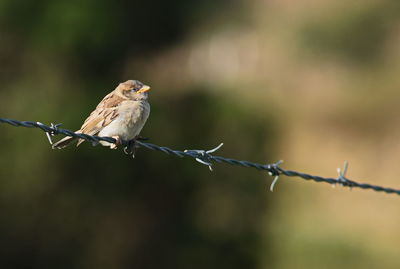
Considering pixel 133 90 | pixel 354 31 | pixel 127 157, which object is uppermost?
pixel 354 31

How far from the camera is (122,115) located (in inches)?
257

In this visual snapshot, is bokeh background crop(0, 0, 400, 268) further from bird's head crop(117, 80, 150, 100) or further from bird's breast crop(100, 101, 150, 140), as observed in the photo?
Answer: bird's breast crop(100, 101, 150, 140)

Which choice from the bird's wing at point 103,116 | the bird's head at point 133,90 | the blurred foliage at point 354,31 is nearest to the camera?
the bird's wing at point 103,116

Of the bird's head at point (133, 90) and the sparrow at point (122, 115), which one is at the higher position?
the bird's head at point (133, 90)

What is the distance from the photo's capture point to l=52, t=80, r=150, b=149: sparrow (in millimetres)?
6418

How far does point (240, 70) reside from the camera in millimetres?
18844

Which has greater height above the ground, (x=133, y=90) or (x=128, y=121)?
(x=133, y=90)

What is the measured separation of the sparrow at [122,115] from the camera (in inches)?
253

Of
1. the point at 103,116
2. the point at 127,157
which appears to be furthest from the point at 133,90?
the point at 127,157

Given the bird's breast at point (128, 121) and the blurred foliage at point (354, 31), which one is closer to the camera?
the bird's breast at point (128, 121)

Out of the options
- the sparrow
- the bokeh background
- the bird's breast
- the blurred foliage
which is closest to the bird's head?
the sparrow

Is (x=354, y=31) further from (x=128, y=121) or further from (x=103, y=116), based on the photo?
(x=128, y=121)

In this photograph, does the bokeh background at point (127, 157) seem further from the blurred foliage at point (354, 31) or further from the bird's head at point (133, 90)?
the blurred foliage at point (354, 31)

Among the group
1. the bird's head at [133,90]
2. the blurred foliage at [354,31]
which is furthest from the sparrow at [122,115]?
the blurred foliage at [354,31]
